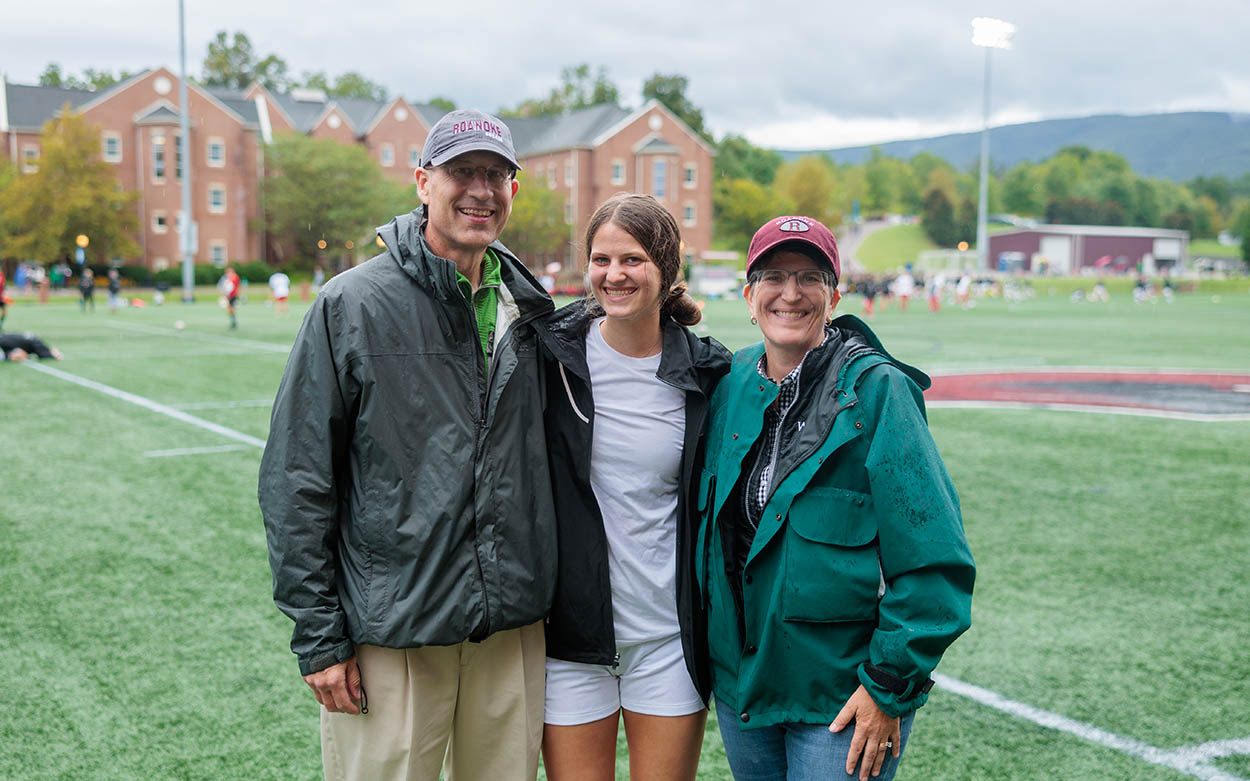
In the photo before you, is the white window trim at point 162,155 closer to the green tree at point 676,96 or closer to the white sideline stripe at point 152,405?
the white sideline stripe at point 152,405

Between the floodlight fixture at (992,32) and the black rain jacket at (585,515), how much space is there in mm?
50790

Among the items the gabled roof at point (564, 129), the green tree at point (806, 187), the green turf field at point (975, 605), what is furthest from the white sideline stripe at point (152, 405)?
the green tree at point (806, 187)

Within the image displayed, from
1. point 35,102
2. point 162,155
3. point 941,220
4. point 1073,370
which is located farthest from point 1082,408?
point 941,220

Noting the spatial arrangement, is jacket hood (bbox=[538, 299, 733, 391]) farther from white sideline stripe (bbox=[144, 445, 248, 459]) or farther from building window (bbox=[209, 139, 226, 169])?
building window (bbox=[209, 139, 226, 169])

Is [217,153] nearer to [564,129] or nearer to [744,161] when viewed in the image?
[564,129]

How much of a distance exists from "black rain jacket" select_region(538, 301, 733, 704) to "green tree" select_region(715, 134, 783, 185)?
320 feet

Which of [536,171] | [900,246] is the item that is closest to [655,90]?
[536,171]

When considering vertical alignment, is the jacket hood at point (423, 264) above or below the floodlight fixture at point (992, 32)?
below

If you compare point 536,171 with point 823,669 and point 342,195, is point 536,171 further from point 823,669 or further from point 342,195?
point 823,669

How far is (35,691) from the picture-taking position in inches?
178

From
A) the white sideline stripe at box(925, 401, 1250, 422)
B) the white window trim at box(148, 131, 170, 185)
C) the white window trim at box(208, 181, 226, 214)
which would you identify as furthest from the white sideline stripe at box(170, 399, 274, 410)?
the white window trim at box(208, 181, 226, 214)

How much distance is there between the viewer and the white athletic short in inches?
107

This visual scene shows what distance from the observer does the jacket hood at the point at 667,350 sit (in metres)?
2.69

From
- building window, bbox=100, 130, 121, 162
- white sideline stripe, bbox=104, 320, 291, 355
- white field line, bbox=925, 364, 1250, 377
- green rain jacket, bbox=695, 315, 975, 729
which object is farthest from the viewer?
building window, bbox=100, 130, 121, 162
